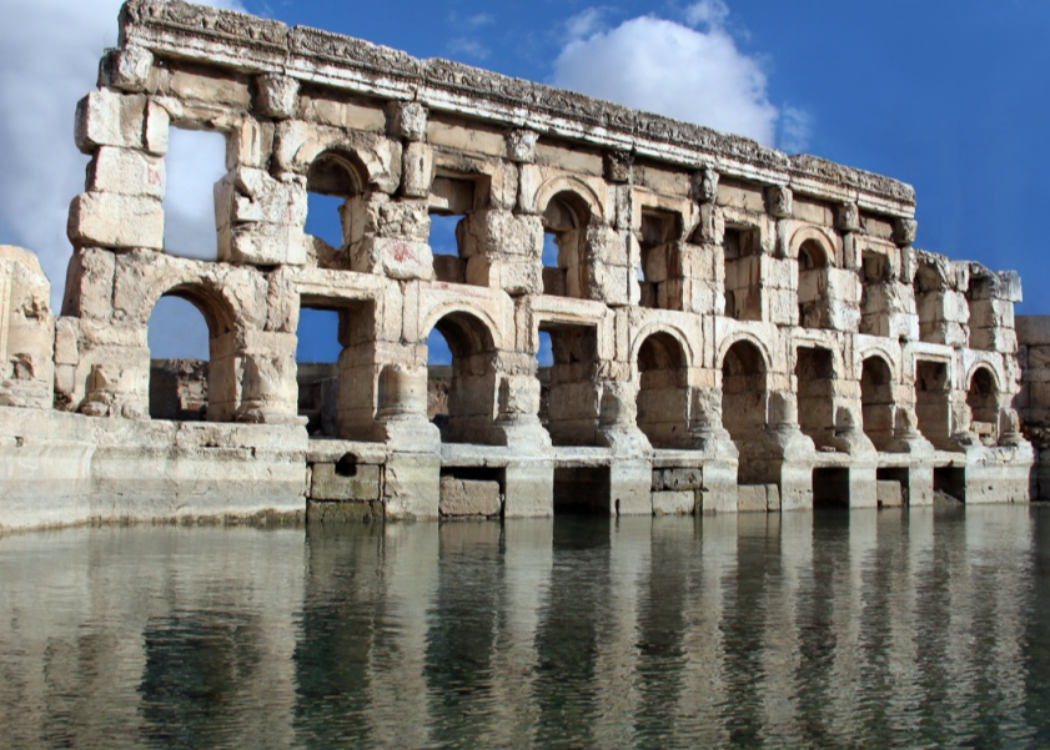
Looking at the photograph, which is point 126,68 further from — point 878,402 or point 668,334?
point 878,402

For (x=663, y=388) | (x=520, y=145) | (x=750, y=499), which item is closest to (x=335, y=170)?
(x=520, y=145)

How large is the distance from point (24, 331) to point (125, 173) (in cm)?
357

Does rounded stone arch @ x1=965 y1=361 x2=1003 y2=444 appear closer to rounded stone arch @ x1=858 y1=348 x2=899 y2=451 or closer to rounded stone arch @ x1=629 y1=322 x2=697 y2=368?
rounded stone arch @ x1=858 y1=348 x2=899 y2=451

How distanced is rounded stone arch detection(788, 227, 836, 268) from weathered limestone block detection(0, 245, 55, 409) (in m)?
12.7

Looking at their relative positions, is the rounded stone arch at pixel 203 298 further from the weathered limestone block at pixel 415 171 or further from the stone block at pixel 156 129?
the weathered limestone block at pixel 415 171

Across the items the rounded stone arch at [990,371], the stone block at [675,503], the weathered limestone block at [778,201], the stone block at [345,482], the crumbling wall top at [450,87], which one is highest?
the crumbling wall top at [450,87]

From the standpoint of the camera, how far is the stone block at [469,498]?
13852mm

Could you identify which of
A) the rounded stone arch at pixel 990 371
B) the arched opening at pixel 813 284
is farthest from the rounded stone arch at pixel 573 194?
the rounded stone arch at pixel 990 371

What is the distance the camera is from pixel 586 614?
621 cm

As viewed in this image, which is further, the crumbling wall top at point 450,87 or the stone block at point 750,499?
the stone block at point 750,499

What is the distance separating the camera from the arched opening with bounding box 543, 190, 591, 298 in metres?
Answer: 16.3

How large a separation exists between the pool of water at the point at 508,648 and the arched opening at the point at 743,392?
8.66 metres

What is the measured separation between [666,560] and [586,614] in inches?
121

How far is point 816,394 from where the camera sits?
62.9 feet
